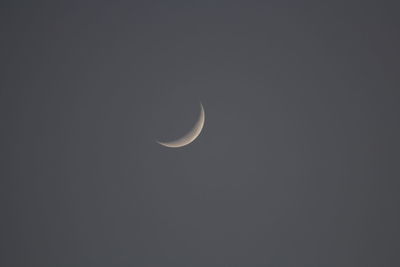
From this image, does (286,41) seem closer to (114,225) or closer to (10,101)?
(114,225)

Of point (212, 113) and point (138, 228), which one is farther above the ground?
point (212, 113)

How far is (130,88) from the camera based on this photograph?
4328 millimetres

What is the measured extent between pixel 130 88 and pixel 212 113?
3.91ft

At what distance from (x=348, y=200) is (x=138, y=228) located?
286cm

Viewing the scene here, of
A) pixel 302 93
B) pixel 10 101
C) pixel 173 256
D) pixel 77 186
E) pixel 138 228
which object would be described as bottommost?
pixel 173 256

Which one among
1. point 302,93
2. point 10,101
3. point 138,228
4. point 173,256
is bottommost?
point 173,256

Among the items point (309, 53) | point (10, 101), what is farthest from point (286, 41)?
point (10, 101)

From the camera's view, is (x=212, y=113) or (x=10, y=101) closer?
(x=10, y=101)

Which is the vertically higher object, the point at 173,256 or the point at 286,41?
the point at 286,41

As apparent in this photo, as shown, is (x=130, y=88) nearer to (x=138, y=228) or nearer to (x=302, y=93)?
(x=138, y=228)

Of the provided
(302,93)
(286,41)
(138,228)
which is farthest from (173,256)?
(286,41)

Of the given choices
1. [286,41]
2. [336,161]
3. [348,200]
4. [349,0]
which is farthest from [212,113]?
[349,0]

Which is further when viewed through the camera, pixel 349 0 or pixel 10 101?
pixel 349 0

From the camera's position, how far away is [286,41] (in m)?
4.44
